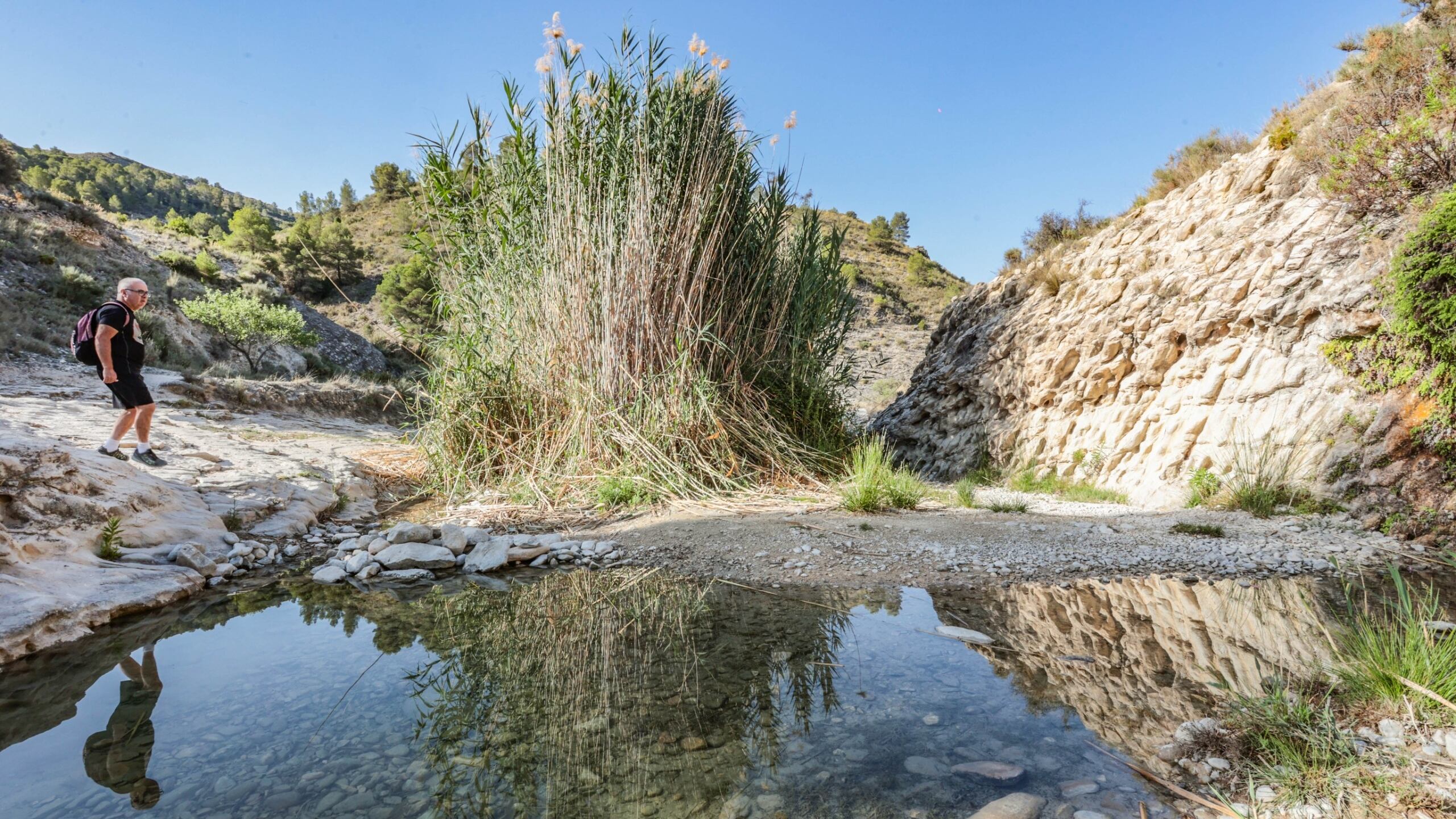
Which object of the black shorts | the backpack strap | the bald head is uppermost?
the bald head

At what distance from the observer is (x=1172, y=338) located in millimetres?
Result: 6258

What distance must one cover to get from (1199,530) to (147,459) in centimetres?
693

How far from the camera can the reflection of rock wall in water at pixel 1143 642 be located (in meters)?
1.80

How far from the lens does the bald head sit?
4.35 metres

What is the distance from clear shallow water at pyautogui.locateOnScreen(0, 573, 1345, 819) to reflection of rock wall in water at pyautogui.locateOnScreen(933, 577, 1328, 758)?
0.04 ft

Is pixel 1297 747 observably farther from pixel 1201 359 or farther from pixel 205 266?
pixel 205 266

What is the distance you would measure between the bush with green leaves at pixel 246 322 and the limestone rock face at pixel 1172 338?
1446 cm

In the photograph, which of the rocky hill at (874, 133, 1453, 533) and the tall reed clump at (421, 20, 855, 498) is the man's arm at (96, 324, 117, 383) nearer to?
the tall reed clump at (421, 20, 855, 498)

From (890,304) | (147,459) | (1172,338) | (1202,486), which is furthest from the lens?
(890,304)

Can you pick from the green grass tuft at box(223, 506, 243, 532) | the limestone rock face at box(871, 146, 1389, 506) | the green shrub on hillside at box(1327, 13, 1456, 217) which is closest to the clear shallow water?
the green grass tuft at box(223, 506, 243, 532)

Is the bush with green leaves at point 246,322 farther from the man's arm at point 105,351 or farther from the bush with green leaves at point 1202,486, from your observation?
the bush with green leaves at point 1202,486

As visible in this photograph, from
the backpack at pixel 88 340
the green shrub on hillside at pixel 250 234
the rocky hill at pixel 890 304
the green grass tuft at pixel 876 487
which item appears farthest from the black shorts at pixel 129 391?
the green shrub on hillside at pixel 250 234

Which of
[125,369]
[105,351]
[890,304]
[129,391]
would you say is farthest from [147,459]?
[890,304]

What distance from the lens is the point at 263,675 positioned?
2.00 meters
